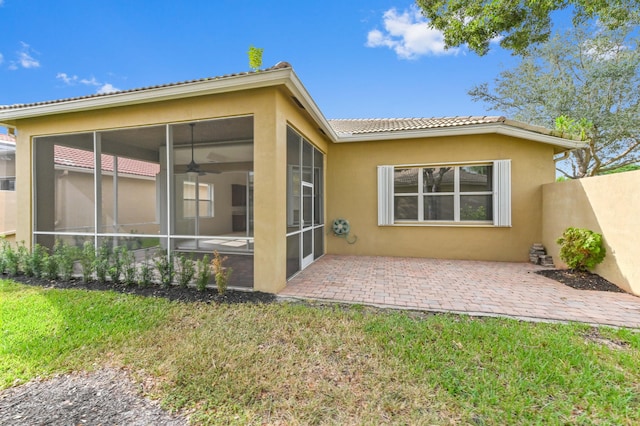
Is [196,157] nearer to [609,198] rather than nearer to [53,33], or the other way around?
[53,33]

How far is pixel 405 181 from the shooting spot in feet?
27.1

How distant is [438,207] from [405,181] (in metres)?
1.22

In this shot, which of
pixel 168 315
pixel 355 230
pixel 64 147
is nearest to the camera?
pixel 168 315

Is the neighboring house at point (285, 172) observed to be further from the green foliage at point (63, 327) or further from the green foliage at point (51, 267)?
the green foliage at point (63, 327)

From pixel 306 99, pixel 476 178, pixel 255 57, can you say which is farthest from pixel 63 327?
pixel 476 178

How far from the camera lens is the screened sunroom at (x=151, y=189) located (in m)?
5.92

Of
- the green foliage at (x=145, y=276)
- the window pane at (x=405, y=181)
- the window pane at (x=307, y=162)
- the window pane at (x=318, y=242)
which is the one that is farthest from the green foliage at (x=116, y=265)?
the window pane at (x=405, y=181)

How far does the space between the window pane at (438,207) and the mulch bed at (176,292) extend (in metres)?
5.49

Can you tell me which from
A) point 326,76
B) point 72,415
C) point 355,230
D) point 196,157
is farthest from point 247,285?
point 326,76

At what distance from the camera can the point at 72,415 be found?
85.0 inches

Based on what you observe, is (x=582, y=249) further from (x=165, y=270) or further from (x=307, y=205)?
(x=165, y=270)

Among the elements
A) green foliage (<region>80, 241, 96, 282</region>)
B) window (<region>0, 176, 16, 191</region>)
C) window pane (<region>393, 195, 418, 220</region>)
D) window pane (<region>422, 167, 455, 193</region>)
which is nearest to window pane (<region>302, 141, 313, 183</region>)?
window pane (<region>393, 195, 418, 220</region>)

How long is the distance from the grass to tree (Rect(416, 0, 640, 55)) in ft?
19.8

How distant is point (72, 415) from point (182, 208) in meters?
8.63
